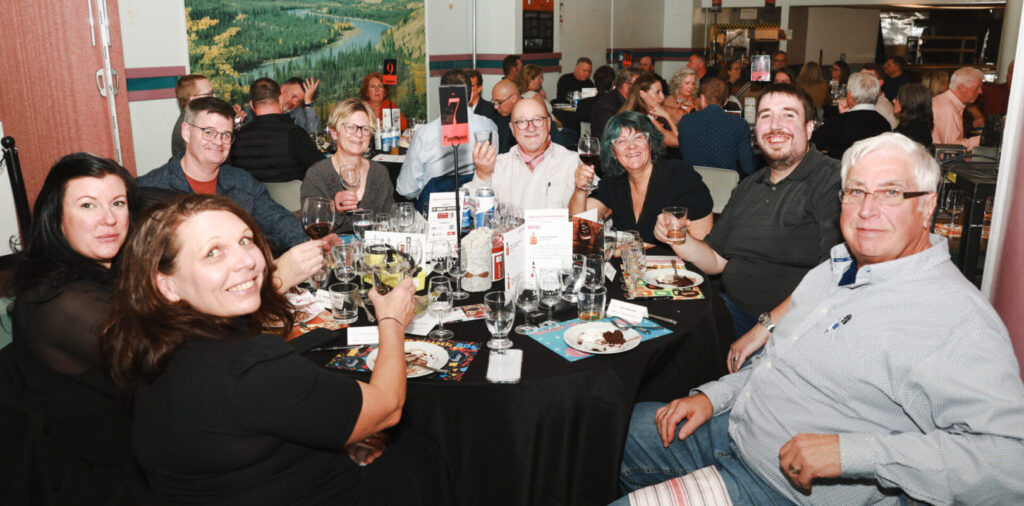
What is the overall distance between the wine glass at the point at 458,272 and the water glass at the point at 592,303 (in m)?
0.44

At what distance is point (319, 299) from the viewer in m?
2.51

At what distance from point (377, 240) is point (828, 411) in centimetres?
161

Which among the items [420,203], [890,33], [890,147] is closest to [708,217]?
[890,147]

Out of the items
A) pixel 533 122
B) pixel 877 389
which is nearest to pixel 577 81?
pixel 533 122

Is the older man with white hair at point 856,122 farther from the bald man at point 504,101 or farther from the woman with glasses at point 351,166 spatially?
the woman with glasses at point 351,166

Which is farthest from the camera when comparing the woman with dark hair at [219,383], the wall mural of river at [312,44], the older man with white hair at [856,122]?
the wall mural of river at [312,44]

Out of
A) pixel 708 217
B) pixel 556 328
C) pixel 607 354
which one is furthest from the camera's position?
pixel 708 217

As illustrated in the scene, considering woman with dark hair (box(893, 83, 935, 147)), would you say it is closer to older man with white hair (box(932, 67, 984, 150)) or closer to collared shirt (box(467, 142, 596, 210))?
older man with white hair (box(932, 67, 984, 150))

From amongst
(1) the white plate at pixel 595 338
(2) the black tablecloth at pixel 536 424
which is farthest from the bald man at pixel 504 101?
(2) the black tablecloth at pixel 536 424

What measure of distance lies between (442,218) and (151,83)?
485 centimetres

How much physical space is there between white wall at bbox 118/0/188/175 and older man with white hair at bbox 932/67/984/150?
714cm

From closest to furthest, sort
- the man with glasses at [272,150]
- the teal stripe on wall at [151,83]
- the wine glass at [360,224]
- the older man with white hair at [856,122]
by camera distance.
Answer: the wine glass at [360,224]
the man with glasses at [272,150]
the older man with white hair at [856,122]
the teal stripe on wall at [151,83]

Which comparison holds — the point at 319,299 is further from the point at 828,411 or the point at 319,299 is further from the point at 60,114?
the point at 60,114

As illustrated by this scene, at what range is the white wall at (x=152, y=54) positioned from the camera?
6035 millimetres
